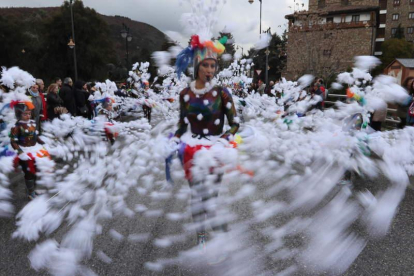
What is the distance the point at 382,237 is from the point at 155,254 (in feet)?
8.04

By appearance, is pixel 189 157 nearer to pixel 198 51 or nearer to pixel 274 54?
pixel 198 51

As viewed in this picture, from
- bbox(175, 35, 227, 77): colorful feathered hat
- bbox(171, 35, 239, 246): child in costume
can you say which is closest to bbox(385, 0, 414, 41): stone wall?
bbox(175, 35, 227, 77): colorful feathered hat

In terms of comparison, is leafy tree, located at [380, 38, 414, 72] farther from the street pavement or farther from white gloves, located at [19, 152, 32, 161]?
white gloves, located at [19, 152, 32, 161]

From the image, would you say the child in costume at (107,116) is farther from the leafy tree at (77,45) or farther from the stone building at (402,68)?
the leafy tree at (77,45)

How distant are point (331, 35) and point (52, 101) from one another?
743 inches

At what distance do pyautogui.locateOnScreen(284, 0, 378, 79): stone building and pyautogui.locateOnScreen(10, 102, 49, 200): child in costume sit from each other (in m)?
19.6

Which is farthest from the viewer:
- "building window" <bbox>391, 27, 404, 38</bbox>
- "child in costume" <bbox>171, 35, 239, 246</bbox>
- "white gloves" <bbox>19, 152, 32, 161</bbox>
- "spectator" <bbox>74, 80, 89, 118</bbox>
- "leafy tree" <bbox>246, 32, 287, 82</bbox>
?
"building window" <bbox>391, 27, 404, 38</bbox>

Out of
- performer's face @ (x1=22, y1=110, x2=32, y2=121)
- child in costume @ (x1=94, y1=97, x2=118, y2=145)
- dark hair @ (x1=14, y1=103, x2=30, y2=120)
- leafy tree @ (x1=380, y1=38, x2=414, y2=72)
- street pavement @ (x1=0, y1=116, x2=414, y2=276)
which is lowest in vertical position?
street pavement @ (x1=0, y1=116, x2=414, y2=276)

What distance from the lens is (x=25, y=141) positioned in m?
4.79

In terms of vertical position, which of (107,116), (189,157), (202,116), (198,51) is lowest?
(107,116)

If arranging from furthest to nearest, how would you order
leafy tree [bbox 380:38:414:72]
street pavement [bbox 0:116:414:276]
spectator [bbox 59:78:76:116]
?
leafy tree [bbox 380:38:414:72], spectator [bbox 59:78:76:116], street pavement [bbox 0:116:414:276]

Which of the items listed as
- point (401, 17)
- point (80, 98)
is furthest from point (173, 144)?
point (401, 17)

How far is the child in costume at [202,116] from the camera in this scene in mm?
3166

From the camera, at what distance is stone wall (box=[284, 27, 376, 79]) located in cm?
Answer: 2211
